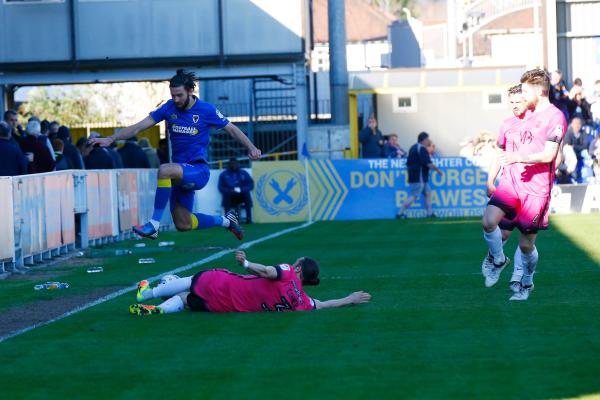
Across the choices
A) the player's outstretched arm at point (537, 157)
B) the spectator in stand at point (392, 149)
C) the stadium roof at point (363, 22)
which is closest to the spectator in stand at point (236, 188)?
the spectator in stand at point (392, 149)

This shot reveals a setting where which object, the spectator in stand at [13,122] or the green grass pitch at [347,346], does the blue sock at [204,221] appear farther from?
the spectator in stand at [13,122]

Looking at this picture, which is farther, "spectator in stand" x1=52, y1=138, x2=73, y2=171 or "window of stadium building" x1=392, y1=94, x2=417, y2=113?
"window of stadium building" x1=392, y1=94, x2=417, y2=113

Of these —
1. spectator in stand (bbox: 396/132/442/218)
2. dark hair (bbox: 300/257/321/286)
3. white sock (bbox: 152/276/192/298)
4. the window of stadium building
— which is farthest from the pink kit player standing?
the window of stadium building

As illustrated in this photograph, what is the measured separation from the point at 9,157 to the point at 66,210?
2.07 metres

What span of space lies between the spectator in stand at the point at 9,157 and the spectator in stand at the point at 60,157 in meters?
3.17

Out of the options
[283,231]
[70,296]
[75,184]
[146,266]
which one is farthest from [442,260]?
[283,231]

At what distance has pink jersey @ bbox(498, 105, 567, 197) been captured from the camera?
10734 mm

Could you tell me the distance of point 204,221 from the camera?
13.6m

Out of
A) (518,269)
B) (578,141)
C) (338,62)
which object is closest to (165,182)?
(518,269)

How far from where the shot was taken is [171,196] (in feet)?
43.8

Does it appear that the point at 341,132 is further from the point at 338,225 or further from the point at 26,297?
the point at 26,297

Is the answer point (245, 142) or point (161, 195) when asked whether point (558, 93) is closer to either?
point (245, 142)

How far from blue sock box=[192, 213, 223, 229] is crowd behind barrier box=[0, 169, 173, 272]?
353 centimetres

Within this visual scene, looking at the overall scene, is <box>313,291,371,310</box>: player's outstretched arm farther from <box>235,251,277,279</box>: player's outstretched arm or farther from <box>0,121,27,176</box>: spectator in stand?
<box>0,121,27,176</box>: spectator in stand
